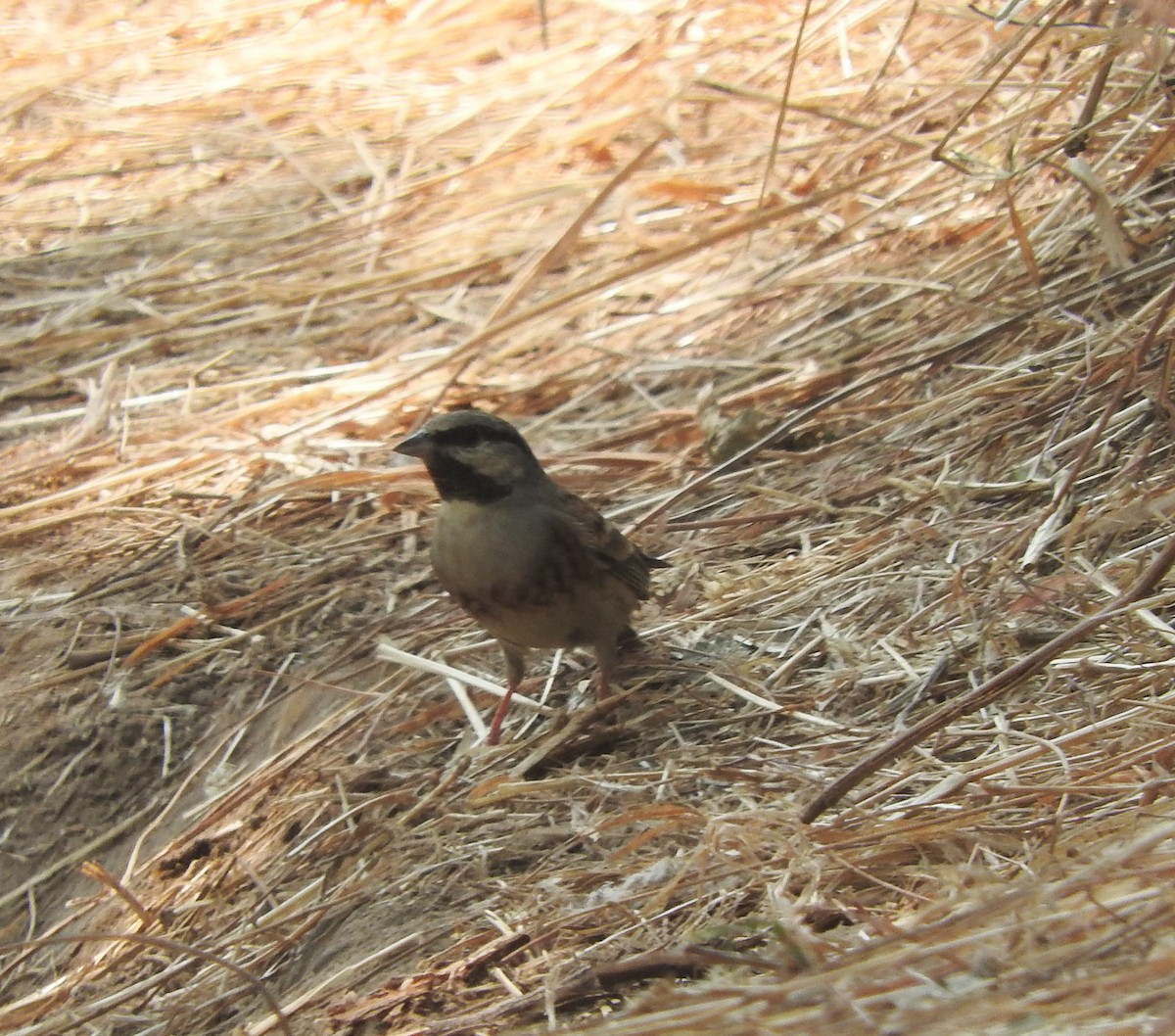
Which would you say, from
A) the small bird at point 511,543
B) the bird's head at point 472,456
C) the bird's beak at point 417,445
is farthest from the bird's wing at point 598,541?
the bird's beak at point 417,445

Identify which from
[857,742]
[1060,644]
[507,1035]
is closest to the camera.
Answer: [507,1035]

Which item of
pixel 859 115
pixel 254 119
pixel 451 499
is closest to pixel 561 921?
pixel 451 499

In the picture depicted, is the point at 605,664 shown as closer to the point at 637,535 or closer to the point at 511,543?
the point at 511,543

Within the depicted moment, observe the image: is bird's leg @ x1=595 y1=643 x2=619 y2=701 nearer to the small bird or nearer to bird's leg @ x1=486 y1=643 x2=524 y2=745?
the small bird

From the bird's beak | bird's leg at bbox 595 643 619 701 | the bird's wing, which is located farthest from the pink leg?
the bird's beak

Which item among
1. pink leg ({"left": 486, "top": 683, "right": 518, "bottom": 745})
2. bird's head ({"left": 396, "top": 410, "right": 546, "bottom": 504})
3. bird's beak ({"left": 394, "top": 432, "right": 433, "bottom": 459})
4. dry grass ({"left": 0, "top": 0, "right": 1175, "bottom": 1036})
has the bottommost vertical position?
pink leg ({"left": 486, "top": 683, "right": 518, "bottom": 745})

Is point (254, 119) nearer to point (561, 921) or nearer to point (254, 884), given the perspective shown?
point (254, 884)

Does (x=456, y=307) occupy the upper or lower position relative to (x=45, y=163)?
lower
